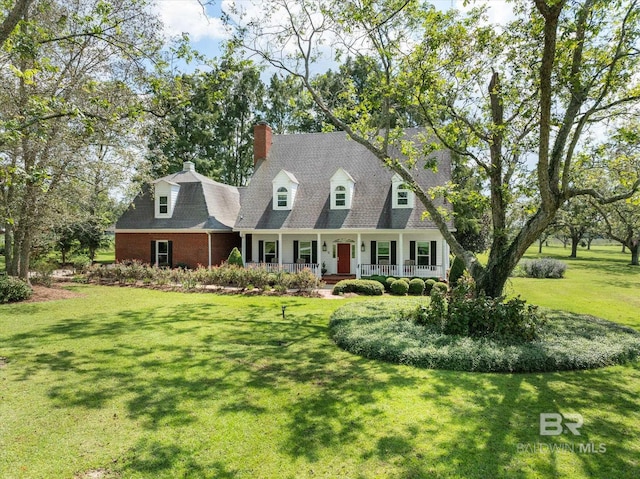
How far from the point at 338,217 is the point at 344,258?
8.34 feet

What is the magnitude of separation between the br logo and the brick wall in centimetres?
1975

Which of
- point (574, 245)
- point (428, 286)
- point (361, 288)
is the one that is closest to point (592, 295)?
point (428, 286)

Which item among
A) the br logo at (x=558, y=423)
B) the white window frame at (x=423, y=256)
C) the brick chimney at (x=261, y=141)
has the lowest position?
the br logo at (x=558, y=423)

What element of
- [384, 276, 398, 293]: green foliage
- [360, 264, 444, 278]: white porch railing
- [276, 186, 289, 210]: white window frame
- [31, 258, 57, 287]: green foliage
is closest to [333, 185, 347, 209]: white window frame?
[276, 186, 289, 210]: white window frame

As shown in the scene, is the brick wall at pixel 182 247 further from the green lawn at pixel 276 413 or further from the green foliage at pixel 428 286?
the green lawn at pixel 276 413

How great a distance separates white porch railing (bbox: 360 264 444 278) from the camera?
20016 millimetres

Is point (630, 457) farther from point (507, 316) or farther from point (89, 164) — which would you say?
point (89, 164)

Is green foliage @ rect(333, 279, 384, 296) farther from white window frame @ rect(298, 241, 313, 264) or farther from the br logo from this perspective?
the br logo

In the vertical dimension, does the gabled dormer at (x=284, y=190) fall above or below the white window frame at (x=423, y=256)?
above

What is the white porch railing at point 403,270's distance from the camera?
20.0 metres

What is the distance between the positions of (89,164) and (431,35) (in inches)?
570

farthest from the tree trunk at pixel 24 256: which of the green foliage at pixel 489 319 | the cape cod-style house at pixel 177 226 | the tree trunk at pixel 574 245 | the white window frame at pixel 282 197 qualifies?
the tree trunk at pixel 574 245

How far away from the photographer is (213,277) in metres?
19.0

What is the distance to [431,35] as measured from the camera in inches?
397
